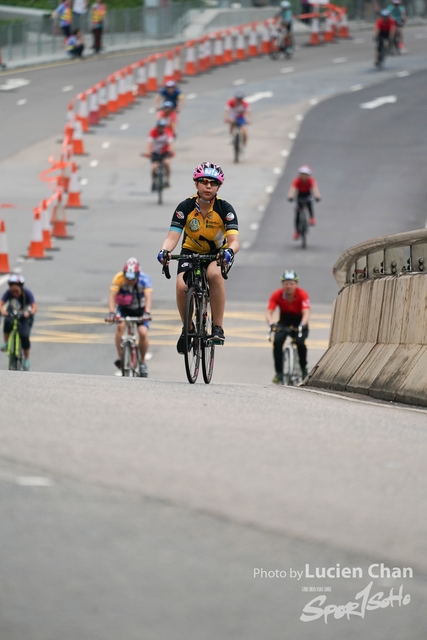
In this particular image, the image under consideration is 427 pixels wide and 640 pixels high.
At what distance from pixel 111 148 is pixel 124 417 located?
1285 inches

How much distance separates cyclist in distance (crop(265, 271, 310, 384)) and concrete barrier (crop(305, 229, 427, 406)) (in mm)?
2730

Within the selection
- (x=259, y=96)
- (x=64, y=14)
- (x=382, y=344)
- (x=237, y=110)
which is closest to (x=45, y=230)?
(x=237, y=110)

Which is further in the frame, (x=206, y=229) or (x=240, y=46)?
(x=240, y=46)

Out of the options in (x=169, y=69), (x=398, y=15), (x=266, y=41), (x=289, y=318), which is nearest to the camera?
(x=289, y=318)

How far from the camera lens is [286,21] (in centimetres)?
5609

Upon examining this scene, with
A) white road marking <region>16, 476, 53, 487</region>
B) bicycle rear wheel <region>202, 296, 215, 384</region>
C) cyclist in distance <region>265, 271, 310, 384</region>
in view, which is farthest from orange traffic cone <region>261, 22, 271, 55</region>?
white road marking <region>16, 476, 53, 487</region>

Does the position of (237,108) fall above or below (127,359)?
above

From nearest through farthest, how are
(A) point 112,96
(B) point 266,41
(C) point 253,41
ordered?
(A) point 112,96 → (C) point 253,41 → (B) point 266,41

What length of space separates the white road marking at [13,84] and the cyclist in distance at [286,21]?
39.9ft

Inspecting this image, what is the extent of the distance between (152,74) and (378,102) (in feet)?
26.8

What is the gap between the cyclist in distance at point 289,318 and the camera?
1922 cm

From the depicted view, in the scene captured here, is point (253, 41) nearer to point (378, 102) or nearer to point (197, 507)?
point (378, 102)

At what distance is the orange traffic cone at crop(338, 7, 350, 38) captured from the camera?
64062 mm

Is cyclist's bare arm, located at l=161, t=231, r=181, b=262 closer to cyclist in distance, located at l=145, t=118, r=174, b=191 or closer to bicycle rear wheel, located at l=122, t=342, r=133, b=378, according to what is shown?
bicycle rear wheel, located at l=122, t=342, r=133, b=378
